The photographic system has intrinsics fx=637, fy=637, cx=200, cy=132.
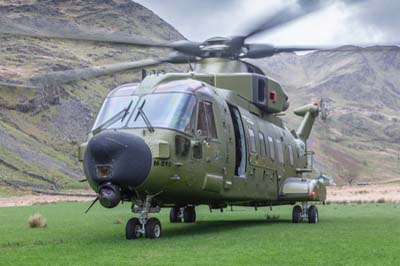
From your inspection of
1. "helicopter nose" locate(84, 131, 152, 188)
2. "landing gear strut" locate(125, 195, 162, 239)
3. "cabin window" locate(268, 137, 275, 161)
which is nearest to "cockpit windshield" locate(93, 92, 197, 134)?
"helicopter nose" locate(84, 131, 152, 188)

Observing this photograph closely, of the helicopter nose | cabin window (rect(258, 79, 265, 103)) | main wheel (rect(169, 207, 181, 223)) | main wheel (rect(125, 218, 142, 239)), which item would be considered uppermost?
cabin window (rect(258, 79, 265, 103))

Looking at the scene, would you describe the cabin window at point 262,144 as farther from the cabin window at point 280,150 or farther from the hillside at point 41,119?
the hillside at point 41,119

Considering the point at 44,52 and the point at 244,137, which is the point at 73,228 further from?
the point at 44,52

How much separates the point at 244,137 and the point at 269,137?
9.17 ft

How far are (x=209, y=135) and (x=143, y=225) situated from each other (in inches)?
120

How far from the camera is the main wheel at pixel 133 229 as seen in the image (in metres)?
14.2

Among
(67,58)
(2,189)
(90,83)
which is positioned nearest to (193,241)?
(2,189)

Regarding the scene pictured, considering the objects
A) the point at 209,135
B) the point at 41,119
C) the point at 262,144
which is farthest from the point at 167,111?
the point at 41,119

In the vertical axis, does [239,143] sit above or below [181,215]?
above

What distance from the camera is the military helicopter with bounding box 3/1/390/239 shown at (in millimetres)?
13703

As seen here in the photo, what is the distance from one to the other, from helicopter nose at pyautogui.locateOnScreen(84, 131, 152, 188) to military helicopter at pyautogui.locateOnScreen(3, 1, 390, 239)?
21 mm

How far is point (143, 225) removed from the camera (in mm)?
14305

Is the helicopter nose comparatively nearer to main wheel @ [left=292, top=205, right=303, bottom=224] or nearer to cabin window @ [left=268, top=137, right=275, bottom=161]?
cabin window @ [left=268, top=137, right=275, bottom=161]

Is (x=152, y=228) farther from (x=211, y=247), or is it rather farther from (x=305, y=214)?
(x=305, y=214)
